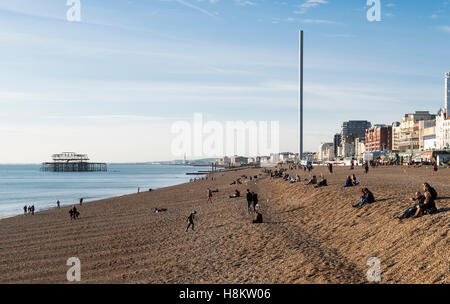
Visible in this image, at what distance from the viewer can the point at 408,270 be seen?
10383mm

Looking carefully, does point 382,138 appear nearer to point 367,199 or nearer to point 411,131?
point 411,131

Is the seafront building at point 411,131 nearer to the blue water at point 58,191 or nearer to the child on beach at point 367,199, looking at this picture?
the blue water at point 58,191

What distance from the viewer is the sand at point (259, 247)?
38.0 ft

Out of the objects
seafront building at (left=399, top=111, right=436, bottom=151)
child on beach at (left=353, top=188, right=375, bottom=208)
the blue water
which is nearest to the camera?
child on beach at (left=353, top=188, right=375, bottom=208)

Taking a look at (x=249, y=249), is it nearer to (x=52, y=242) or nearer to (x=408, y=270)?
(x=408, y=270)

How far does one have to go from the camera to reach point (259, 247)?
51.8ft

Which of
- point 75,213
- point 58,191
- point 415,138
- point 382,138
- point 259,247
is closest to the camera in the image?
point 259,247

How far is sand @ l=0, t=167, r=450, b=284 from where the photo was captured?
38.0 feet

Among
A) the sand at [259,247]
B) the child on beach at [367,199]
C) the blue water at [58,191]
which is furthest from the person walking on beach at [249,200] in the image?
the blue water at [58,191]

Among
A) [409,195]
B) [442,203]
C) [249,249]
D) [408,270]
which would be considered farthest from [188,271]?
[409,195]

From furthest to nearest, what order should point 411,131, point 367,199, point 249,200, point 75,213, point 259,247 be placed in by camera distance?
point 411,131 < point 75,213 < point 249,200 < point 367,199 < point 259,247

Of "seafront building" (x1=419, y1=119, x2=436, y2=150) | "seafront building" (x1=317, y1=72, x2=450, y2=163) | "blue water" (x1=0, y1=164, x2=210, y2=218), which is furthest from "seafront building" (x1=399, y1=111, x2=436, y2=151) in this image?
"blue water" (x1=0, y1=164, x2=210, y2=218)

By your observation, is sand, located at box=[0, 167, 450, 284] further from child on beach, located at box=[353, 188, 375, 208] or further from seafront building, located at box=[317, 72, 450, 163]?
seafront building, located at box=[317, 72, 450, 163]

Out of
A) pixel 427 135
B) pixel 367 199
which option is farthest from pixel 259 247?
pixel 427 135
